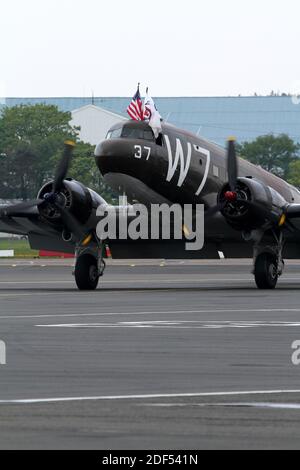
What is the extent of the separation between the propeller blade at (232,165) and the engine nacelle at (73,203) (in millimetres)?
4395

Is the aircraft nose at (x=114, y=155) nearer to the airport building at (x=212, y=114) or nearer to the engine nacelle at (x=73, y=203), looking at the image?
the engine nacelle at (x=73, y=203)

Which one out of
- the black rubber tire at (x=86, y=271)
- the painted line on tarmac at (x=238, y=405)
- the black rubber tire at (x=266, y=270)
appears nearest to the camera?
the painted line on tarmac at (x=238, y=405)

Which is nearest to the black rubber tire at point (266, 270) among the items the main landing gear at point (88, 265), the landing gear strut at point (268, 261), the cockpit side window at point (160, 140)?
the landing gear strut at point (268, 261)

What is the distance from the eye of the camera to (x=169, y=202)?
3791cm

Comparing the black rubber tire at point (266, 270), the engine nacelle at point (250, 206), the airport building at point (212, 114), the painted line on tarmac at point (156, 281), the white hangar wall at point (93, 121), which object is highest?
the airport building at point (212, 114)

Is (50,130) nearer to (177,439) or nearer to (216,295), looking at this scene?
(216,295)

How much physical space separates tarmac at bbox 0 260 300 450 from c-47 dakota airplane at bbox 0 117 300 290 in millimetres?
4328

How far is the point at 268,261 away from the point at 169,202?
3.48m

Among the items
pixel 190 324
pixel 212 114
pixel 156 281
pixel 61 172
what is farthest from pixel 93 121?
pixel 190 324

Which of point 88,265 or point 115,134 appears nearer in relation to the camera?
point 115,134

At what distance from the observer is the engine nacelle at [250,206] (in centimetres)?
3675

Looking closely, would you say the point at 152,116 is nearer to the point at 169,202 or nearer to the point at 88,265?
the point at 169,202

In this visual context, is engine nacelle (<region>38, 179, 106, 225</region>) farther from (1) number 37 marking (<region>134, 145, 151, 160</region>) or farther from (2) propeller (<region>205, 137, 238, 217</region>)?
(2) propeller (<region>205, 137, 238, 217</region>)
